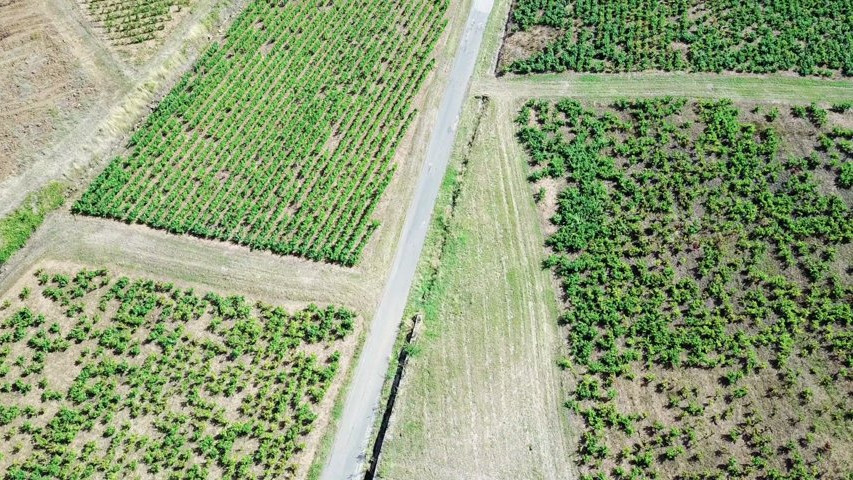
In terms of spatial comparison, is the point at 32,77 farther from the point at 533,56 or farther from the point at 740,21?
the point at 740,21

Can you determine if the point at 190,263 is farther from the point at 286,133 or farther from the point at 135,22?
the point at 135,22

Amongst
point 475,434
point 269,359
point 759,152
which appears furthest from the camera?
point 759,152

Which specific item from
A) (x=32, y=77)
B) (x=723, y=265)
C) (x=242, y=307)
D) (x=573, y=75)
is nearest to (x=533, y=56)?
(x=573, y=75)

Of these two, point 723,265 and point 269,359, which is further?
point 723,265

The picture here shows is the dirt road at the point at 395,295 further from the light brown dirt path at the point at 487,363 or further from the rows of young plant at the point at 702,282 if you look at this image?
the rows of young plant at the point at 702,282

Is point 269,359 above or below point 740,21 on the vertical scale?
below

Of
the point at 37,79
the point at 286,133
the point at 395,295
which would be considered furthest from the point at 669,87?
the point at 37,79
